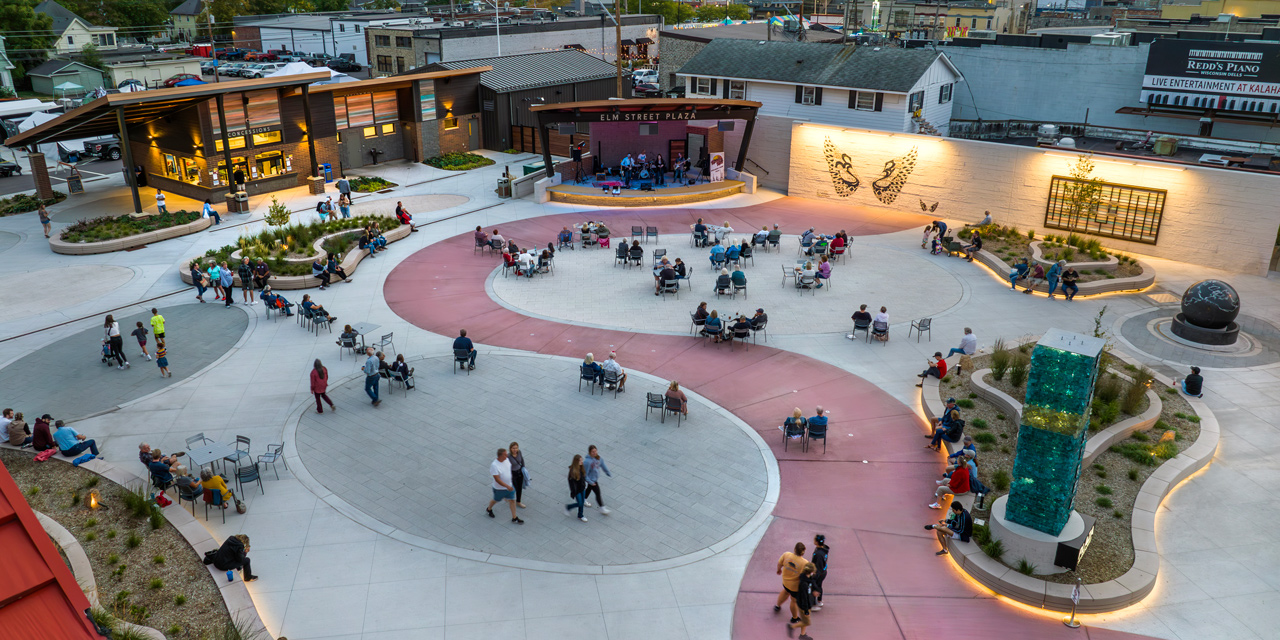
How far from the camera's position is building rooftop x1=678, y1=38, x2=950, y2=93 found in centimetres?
3931

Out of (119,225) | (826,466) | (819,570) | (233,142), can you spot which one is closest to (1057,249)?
(826,466)

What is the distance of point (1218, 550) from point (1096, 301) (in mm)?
13256

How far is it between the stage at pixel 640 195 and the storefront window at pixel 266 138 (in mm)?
13230

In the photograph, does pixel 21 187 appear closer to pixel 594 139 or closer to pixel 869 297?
pixel 594 139

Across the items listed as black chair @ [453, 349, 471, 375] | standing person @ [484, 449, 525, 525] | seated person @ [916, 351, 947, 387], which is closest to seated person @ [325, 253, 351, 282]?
black chair @ [453, 349, 471, 375]

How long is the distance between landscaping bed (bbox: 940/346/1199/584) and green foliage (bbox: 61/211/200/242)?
29372mm

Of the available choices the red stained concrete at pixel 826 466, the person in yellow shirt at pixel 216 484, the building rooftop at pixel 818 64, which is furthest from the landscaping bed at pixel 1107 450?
the building rooftop at pixel 818 64

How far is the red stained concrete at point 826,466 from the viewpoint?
12906 mm

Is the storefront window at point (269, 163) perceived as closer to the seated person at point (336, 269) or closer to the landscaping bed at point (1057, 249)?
the seated person at point (336, 269)

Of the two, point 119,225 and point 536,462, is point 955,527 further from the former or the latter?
point 119,225

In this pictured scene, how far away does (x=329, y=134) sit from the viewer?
136ft

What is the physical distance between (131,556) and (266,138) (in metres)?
29.8

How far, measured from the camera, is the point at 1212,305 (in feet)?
74.5

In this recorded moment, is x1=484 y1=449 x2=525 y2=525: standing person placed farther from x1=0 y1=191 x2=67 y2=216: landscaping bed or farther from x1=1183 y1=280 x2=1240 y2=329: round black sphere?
x1=0 y1=191 x2=67 y2=216: landscaping bed
